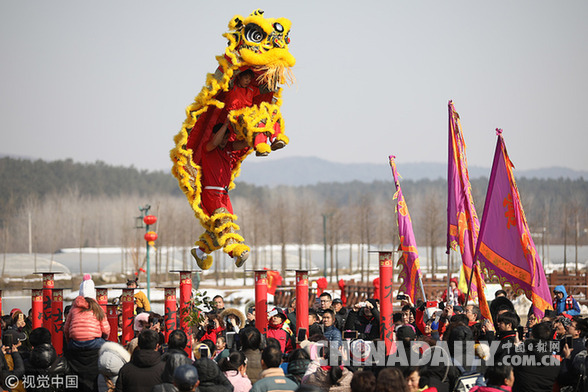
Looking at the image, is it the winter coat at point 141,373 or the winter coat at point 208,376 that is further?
the winter coat at point 141,373

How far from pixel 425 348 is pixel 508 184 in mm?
4256

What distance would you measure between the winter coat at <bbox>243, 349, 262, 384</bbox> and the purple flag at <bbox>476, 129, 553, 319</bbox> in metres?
3.84

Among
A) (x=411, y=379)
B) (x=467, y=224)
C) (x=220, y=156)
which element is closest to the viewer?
(x=411, y=379)

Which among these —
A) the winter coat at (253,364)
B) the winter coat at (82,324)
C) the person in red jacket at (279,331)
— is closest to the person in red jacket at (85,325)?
the winter coat at (82,324)

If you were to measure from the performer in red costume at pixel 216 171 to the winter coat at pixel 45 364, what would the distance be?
2.54 m

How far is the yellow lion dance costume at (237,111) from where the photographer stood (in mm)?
8031

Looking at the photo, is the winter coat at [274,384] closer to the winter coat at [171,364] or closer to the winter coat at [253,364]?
the winter coat at [171,364]

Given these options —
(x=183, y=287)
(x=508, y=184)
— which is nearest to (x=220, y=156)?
(x=183, y=287)

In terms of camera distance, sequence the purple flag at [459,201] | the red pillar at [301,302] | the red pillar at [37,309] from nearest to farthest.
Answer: the red pillar at [301,302] → the red pillar at [37,309] → the purple flag at [459,201]

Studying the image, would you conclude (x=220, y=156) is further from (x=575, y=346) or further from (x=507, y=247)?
(x=575, y=346)

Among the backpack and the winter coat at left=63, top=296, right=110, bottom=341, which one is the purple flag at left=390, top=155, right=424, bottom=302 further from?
the backpack

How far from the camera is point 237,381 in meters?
5.67

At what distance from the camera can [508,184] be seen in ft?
30.3

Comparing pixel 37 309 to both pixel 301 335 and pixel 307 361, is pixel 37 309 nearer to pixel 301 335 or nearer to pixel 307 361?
pixel 301 335
